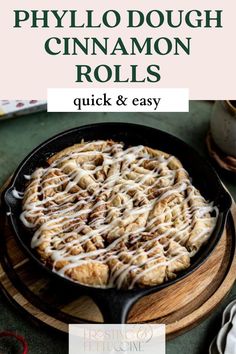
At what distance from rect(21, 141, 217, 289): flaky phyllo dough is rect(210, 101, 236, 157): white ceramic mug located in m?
0.29

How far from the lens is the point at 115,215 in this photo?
183 cm

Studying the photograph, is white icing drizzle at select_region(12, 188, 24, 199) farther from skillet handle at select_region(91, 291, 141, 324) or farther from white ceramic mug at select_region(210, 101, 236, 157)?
white ceramic mug at select_region(210, 101, 236, 157)

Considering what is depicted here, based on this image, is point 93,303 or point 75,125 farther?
point 75,125

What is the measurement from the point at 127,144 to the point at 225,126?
38 cm

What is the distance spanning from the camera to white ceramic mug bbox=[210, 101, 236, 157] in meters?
2.14

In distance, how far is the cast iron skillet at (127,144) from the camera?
156cm

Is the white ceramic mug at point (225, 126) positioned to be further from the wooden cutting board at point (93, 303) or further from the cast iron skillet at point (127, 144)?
the wooden cutting board at point (93, 303)

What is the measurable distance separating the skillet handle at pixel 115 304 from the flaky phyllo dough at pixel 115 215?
9 cm

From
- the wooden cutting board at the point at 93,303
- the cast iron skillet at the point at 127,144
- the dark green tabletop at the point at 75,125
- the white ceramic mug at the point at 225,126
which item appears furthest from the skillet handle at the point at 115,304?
the white ceramic mug at the point at 225,126

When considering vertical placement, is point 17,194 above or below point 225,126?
below

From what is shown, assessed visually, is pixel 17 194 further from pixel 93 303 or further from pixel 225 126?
pixel 225 126

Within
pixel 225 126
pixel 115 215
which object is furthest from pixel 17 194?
pixel 225 126

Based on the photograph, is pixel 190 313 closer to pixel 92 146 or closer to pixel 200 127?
pixel 92 146

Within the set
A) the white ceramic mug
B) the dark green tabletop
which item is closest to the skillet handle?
the dark green tabletop
